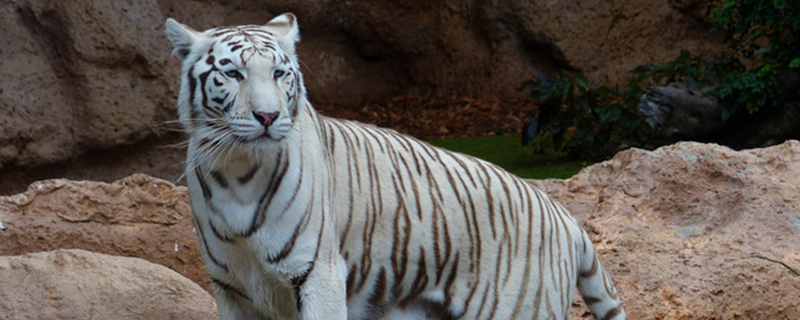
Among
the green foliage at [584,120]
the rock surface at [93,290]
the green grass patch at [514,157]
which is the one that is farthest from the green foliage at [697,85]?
the rock surface at [93,290]

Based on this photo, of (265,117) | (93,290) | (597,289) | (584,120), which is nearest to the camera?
(265,117)

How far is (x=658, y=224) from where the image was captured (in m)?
4.83

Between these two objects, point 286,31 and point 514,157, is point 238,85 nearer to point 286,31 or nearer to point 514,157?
point 286,31

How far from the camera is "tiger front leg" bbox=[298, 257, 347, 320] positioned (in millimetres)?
2844

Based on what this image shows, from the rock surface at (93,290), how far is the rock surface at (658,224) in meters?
0.93

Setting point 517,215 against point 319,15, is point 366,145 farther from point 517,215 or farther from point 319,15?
point 319,15

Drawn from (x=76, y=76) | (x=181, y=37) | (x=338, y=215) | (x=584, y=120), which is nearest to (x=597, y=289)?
(x=338, y=215)

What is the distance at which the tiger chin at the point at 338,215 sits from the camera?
280cm

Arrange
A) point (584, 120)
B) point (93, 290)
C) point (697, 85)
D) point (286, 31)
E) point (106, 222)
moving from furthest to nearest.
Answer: point (584, 120)
point (697, 85)
point (106, 222)
point (93, 290)
point (286, 31)

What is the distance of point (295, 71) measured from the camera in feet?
9.39

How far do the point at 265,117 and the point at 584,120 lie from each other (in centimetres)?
555

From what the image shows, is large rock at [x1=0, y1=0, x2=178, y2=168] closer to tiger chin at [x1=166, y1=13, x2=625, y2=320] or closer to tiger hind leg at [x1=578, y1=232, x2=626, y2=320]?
tiger chin at [x1=166, y1=13, x2=625, y2=320]

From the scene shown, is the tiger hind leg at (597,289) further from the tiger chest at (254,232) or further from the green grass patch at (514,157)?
the green grass patch at (514,157)

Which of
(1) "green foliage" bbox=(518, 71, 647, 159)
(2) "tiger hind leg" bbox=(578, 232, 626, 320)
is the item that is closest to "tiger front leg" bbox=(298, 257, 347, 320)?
(2) "tiger hind leg" bbox=(578, 232, 626, 320)
